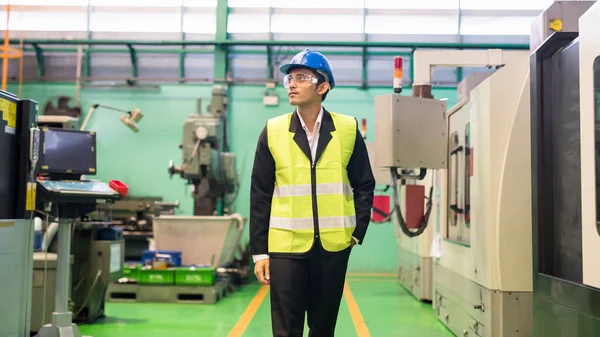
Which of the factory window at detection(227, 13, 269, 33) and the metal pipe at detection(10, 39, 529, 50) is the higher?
the factory window at detection(227, 13, 269, 33)

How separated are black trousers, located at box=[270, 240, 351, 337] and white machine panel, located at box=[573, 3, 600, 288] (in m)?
0.96

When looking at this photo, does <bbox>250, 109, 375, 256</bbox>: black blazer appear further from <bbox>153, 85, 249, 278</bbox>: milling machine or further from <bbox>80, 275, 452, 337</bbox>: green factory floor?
<bbox>153, 85, 249, 278</bbox>: milling machine

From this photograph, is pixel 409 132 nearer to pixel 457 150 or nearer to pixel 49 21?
pixel 457 150

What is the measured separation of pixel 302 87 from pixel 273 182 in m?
0.43

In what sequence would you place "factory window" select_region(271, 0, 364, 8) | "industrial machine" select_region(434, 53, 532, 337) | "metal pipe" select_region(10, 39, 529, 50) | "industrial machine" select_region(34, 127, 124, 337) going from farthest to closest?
1. "factory window" select_region(271, 0, 364, 8)
2. "metal pipe" select_region(10, 39, 529, 50)
3. "industrial machine" select_region(34, 127, 124, 337)
4. "industrial machine" select_region(434, 53, 532, 337)

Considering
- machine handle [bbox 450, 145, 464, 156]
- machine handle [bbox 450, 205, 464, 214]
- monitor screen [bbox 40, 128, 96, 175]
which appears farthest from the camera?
machine handle [bbox 450, 205, 464, 214]

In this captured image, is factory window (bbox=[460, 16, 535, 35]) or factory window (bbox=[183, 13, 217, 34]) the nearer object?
factory window (bbox=[460, 16, 535, 35])

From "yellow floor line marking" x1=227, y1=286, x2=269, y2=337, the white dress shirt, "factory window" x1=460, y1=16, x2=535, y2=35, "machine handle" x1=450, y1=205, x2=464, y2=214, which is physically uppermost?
"factory window" x1=460, y1=16, x2=535, y2=35

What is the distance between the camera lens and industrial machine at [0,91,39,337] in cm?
371

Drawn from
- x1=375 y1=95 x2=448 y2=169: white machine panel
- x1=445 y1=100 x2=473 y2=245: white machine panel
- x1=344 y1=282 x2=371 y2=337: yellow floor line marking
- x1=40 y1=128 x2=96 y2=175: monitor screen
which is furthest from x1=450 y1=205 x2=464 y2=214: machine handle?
x1=40 y1=128 x2=96 y2=175: monitor screen

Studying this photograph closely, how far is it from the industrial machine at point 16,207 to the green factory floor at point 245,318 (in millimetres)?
1090

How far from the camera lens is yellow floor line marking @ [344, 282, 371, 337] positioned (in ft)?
16.6

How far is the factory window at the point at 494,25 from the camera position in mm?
9875

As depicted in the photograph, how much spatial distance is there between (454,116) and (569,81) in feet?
7.29
